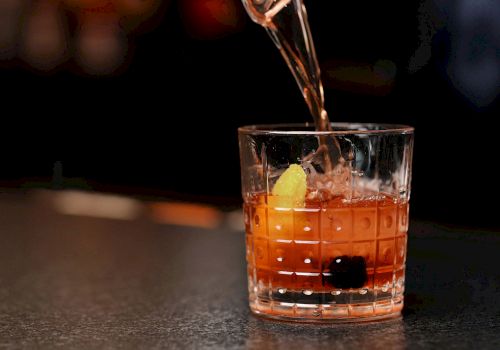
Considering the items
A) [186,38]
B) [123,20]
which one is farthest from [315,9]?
[123,20]

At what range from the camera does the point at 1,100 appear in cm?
254

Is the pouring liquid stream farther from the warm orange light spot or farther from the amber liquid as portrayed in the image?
the warm orange light spot

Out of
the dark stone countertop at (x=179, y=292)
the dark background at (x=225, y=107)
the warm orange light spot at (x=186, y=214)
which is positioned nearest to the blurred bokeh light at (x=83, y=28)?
the dark background at (x=225, y=107)

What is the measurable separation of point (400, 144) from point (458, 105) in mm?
679

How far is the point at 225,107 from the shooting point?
2258 millimetres

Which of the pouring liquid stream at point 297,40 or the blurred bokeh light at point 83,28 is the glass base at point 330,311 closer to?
the pouring liquid stream at point 297,40

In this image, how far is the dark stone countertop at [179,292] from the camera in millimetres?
1133

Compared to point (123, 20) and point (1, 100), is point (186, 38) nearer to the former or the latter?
point (123, 20)

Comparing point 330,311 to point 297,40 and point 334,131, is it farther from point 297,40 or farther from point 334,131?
point 297,40

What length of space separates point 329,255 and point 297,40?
28cm

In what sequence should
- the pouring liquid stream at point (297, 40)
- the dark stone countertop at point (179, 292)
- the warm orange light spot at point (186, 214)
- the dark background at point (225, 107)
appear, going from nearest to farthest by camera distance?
the dark stone countertop at point (179, 292)
the pouring liquid stream at point (297, 40)
the dark background at point (225, 107)
the warm orange light spot at point (186, 214)

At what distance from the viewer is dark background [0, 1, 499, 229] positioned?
188 centimetres

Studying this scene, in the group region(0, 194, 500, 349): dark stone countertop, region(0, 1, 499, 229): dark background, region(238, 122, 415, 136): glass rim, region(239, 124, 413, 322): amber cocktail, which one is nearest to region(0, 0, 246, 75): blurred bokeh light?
region(0, 1, 499, 229): dark background

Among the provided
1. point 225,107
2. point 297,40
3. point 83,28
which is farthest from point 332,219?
point 83,28
